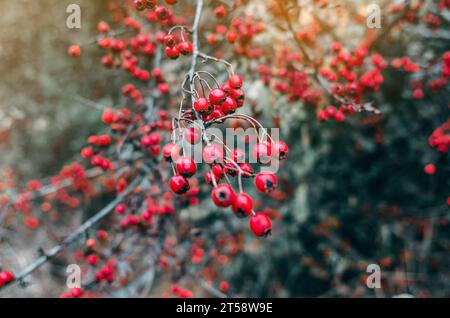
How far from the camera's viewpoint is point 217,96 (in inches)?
66.8

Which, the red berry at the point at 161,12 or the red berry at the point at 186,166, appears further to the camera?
the red berry at the point at 161,12

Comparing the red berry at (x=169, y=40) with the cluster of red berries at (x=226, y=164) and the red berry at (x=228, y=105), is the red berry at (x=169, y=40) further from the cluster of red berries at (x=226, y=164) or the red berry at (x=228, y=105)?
the red berry at (x=228, y=105)

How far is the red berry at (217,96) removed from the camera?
170 cm

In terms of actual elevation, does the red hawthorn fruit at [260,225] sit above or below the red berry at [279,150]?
below

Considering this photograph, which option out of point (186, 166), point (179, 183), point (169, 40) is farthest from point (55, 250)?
point (169, 40)

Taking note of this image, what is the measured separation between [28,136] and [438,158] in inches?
287

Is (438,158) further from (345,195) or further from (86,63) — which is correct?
(86,63)

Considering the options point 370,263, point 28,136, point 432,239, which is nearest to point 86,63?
point 28,136

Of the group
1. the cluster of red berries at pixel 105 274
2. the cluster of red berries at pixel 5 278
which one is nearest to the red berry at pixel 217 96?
the cluster of red berries at pixel 105 274

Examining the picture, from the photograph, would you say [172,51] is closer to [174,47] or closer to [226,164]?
[174,47]

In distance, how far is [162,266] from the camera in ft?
10.7

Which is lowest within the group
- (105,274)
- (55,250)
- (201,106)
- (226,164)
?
(105,274)

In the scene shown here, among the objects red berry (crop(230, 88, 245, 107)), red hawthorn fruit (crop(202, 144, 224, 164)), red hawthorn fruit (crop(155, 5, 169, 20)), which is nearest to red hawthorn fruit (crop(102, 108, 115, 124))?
red hawthorn fruit (crop(155, 5, 169, 20))

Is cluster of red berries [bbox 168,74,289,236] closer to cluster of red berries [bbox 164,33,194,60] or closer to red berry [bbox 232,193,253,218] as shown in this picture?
red berry [bbox 232,193,253,218]
